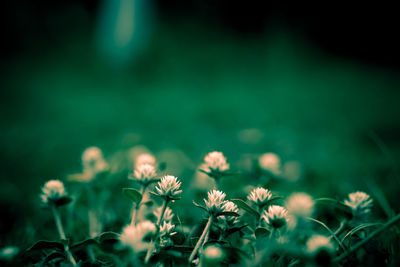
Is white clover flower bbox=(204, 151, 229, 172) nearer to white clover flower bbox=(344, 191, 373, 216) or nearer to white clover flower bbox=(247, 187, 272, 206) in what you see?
white clover flower bbox=(247, 187, 272, 206)

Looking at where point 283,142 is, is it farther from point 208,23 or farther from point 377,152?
point 208,23

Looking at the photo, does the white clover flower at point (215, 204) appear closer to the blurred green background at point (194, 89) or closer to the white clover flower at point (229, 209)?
the white clover flower at point (229, 209)

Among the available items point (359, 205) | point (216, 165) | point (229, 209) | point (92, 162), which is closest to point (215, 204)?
point (229, 209)

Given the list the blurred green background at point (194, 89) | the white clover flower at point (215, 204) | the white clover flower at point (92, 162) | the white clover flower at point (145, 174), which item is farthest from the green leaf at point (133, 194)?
the blurred green background at point (194, 89)

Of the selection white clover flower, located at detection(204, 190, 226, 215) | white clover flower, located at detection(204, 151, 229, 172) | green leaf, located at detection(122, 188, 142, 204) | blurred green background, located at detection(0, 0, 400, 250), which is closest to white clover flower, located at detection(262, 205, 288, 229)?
white clover flower, located at detection(204, 190, 226, 215)

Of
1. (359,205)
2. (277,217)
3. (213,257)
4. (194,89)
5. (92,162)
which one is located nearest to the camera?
(213,257)

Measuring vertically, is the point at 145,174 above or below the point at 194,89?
below

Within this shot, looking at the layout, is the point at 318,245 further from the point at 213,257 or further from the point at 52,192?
the point at 52,192
